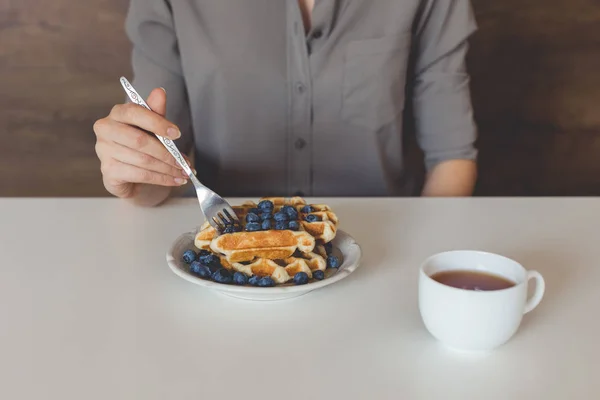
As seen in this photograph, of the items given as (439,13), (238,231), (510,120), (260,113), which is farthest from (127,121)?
(510,120)

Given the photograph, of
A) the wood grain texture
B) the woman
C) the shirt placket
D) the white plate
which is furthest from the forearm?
the wood grain texture

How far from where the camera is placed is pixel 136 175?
3.31 ft

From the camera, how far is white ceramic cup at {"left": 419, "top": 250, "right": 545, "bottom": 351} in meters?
0.62

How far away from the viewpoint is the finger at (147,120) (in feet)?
2.94

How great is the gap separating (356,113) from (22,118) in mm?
1004

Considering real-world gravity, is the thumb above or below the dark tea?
above

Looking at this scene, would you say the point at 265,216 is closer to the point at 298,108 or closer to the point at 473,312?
the point at 473,312

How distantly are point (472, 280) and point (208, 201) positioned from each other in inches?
15.0

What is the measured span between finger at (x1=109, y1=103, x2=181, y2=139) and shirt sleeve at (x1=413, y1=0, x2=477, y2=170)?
0.68 meters

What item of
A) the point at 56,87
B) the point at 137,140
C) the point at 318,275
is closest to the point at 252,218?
the point at 318,275

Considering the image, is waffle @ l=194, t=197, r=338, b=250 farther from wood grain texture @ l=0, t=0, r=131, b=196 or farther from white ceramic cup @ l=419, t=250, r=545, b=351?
wood grain texture @ l=0, t=0, r=131, b=196

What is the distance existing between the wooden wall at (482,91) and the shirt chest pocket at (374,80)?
1.83 feet

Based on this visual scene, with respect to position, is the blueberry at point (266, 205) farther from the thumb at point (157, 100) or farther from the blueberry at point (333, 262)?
the thumb at point (157, 100)

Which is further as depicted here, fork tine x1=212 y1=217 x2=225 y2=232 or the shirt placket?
the shirt placket
